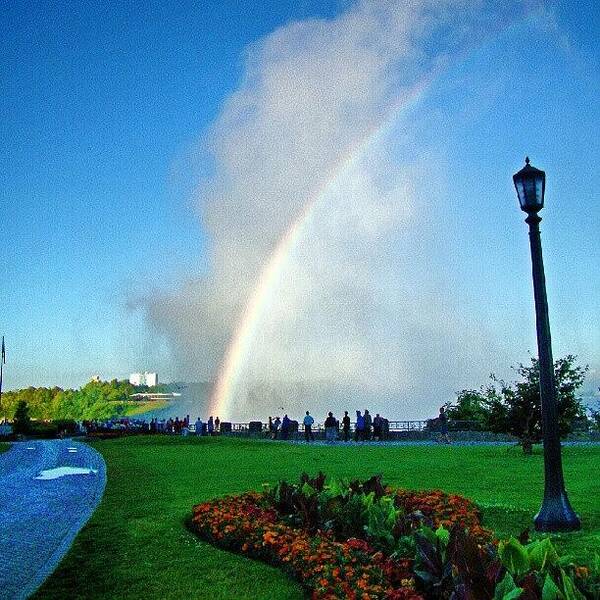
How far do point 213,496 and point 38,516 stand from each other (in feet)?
10.4

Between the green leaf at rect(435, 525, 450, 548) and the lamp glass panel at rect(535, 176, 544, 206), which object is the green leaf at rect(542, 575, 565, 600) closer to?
the green leaf at rect(435, 525, 450, 548)

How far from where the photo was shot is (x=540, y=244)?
36.9ft

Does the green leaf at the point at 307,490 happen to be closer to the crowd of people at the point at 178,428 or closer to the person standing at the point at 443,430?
the person standing at the point at 443,430

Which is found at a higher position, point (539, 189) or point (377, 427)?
point (539, 189)

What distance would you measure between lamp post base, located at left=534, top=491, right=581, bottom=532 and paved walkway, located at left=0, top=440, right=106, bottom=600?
6.28m

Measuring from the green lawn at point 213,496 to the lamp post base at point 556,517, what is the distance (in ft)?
0.82

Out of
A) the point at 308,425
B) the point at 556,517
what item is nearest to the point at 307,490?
the point at 556,517

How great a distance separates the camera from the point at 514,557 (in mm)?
5320

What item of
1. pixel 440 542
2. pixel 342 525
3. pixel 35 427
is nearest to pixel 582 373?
pixel 342 525

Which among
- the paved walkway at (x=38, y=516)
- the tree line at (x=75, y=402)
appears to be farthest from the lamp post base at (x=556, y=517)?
the tree line at (x=75, y=402)

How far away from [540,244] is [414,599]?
7.13 m

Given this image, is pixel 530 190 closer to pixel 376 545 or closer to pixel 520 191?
pixel 520 191

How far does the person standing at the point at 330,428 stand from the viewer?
4303 centimetres

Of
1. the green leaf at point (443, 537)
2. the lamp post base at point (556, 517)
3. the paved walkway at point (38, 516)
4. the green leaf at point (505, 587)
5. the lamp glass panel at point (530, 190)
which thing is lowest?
the paved walkway at point (38, 516)
